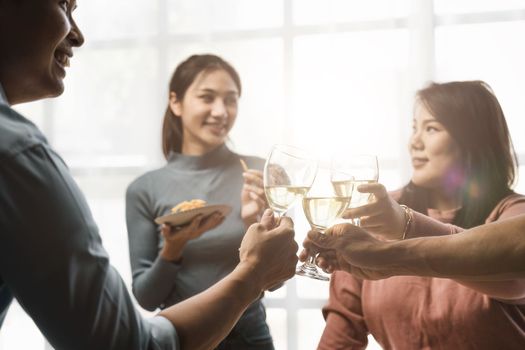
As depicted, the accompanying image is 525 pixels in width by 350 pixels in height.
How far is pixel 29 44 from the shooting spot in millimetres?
721

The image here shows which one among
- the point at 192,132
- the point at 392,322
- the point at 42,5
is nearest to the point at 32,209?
the point at 42,5

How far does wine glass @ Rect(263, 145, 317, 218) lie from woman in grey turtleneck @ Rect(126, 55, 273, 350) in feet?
1.70

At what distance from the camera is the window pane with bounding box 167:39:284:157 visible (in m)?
2.30

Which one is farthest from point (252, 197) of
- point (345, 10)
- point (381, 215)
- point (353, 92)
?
point (345, 10)

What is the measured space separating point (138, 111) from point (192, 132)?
2.15 feet

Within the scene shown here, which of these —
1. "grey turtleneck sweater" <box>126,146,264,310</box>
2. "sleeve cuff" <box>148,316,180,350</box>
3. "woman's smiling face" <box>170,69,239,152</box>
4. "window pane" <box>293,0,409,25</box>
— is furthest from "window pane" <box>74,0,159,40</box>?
"sleeve cuff" <box>148,316,180,350</box>

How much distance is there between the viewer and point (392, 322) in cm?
135

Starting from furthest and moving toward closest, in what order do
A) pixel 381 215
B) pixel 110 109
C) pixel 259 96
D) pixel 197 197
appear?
pixel 110 109, pixel 259 96, pixel 197 197, pixel 381 215

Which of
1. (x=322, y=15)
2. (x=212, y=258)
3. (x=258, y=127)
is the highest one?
(x=322, y=15)

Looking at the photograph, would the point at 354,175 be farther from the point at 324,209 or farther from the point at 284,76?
the point at 284,76

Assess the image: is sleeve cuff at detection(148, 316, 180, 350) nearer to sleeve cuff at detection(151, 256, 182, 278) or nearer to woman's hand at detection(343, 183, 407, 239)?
woman's hand at detection(343, 183, 407, 239)

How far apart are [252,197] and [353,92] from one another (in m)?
0.71

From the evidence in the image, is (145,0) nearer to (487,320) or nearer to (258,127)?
(258,127)

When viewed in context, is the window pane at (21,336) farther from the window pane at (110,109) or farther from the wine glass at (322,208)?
the wine glass at (322,208)
